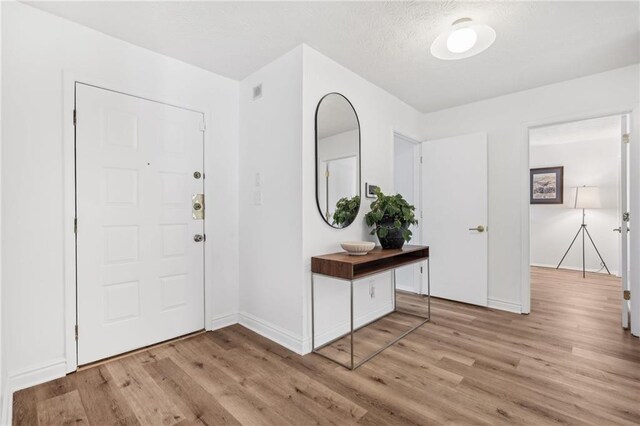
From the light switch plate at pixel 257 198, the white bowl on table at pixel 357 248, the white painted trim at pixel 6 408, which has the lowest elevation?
the white painted trim at pixel 6 408

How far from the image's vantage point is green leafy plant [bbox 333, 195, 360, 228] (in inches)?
106

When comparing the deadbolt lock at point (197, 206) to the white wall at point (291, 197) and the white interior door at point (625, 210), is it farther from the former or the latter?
the white interior door at point (625, 210)

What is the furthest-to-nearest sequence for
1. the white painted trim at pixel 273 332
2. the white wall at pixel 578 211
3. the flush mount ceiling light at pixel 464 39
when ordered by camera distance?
the white wall at pixel 578 211, the white painted trim at pixel 273 332, the flush mount ceiling light at pixel 464 39

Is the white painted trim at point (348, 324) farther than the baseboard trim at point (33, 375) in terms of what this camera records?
Yes

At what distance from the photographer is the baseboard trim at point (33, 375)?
1.81m

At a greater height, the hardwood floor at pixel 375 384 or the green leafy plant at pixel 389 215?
the green leafy plant at pixel 389 215

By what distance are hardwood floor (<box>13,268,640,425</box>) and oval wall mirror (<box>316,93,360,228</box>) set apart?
1122 millimetres

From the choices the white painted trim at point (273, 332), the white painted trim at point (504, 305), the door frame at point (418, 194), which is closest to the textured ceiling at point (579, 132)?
the door frame at point (418, 194)

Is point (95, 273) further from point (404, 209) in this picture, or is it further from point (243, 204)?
point (404, 209)

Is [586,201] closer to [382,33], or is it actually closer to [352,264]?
[382,33]

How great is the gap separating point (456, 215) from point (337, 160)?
1.85 meters

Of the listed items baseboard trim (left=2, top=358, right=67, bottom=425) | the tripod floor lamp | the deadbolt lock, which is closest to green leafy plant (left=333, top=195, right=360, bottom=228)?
the deadbolt lock

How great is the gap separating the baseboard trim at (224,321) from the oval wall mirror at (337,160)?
4.43 ft

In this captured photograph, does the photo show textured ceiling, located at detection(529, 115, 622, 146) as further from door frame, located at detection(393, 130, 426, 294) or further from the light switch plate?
the light switch plate
